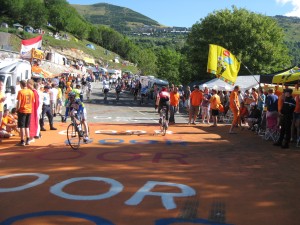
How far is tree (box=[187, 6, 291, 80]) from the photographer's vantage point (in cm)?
3634

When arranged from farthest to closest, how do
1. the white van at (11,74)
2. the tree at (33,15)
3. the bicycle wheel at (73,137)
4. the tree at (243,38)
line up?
1. the tree at (33,15)
2. the tree at (243,38)
3. the white van at (11,74)
4. the bicycle wheel at (73,137)

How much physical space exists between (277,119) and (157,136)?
4183 mm

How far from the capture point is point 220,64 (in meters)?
15.6

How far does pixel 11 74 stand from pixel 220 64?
28.7 ft

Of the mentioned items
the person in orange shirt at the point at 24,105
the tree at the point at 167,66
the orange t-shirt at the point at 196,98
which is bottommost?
the person in orange shirt at the point at 24,105

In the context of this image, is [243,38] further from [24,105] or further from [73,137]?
[24,105]

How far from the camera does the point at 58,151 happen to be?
32.0 feet

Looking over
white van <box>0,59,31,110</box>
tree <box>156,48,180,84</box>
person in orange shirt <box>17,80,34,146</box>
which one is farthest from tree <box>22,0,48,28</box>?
person in orange shirt <box>17,80,34,146</box>

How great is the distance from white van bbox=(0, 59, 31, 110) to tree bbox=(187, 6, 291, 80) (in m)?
23.7

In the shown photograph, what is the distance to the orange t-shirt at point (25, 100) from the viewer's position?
10.2 m

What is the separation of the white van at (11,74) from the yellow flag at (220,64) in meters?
7.97

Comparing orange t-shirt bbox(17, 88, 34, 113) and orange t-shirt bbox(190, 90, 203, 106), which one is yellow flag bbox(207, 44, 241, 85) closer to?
orange t-shirt bbox(190, 90, 203, 106)

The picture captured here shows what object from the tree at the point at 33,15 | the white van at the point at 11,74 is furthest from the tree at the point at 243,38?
the tree at the point at 33,15

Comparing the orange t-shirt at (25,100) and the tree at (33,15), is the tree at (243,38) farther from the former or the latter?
the tree at (33,15)
